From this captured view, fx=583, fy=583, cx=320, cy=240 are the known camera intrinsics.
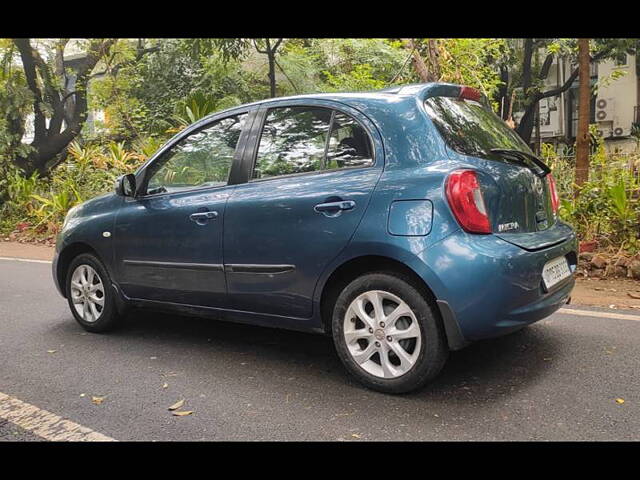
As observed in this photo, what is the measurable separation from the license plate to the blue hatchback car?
12 mm

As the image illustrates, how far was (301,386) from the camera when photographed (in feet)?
11.5

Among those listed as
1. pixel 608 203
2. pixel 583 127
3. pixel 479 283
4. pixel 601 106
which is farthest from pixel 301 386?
pixel 601 106

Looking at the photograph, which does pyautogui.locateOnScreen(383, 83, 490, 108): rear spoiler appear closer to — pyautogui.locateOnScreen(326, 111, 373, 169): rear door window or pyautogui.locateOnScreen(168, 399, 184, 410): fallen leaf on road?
pyautogui.locateOnScreen(326, 111, 373, 169): rear door window

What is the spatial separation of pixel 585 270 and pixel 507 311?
11.7 feet

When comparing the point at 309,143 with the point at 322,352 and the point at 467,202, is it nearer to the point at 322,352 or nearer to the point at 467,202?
the point at 467,202

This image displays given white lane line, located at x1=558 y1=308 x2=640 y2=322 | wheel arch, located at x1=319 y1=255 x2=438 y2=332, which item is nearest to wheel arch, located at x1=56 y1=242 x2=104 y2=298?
wheel arch, located at x1=319 y1=255 x2=438 y2=332

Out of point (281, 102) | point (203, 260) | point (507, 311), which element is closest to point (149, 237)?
point (203, 260)

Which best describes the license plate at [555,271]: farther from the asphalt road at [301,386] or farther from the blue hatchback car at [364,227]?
the asphalt road at [301,386]

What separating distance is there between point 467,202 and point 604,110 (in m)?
21.9

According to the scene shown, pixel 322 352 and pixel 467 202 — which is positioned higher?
pixel 467 202

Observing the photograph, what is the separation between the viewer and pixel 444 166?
3.16 m

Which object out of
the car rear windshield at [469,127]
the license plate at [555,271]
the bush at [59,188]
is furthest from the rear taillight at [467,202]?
the bush at [59,188]

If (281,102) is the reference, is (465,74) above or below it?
above
